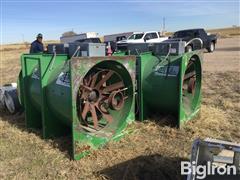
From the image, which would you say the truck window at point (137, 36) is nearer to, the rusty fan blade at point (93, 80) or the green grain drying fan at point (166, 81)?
the green grain drying fan at point (166, 81)

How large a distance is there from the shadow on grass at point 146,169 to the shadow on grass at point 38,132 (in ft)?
2.67

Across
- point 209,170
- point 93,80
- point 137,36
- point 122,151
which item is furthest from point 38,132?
point 137,36

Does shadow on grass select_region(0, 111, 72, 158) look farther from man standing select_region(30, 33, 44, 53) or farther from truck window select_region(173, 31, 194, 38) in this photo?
truck window select_region(173, 31, 194, 38)

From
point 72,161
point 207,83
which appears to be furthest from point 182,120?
point 207,83

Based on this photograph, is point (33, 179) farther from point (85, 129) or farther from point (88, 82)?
point (88, 82)

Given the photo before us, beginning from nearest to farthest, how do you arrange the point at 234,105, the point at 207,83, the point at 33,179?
the point at 33,179, the point at 234,105, the point at 207,83

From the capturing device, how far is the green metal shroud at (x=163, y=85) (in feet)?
17.0

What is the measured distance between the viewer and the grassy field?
3.92 metres

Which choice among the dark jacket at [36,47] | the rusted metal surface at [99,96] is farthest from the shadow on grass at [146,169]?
the dark jacket at [36,47]

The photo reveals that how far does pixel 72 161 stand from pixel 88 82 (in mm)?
1265

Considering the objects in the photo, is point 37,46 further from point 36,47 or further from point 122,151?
point 122,151

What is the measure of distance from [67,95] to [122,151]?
114 centimetres

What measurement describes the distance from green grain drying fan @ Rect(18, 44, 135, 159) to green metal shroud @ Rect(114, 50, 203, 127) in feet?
1.16

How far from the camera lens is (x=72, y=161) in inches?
167
